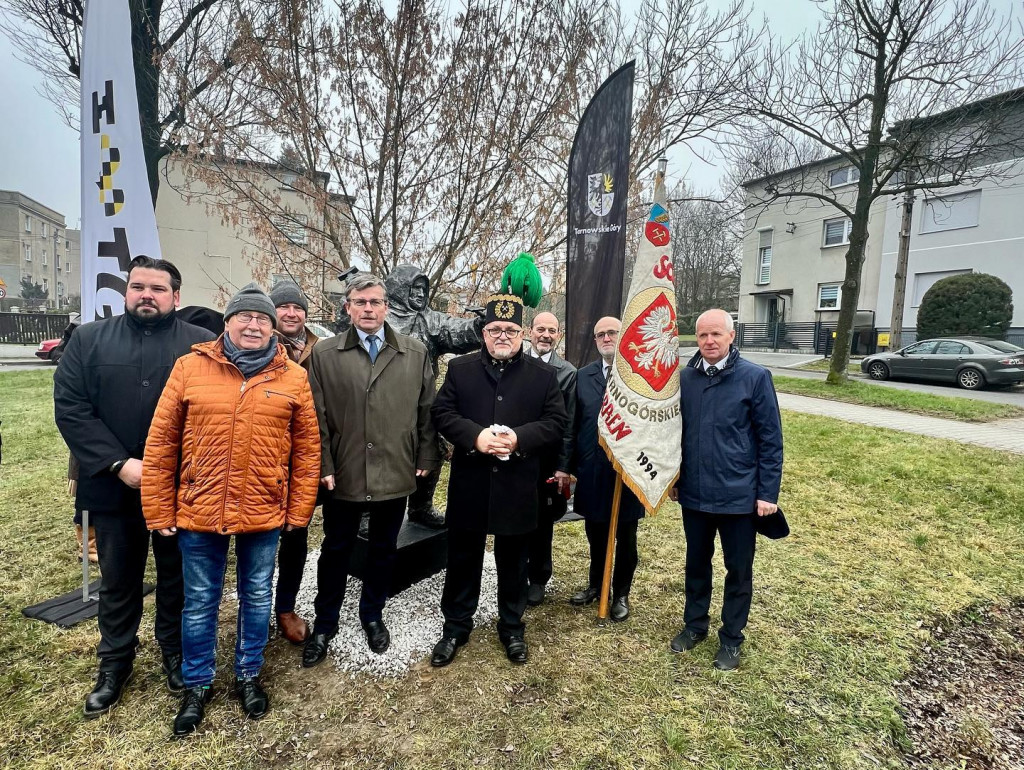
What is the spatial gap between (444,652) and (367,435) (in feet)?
4.28

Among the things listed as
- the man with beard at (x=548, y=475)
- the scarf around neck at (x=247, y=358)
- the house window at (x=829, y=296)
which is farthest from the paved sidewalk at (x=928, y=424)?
the house window at (x=829, y=296)

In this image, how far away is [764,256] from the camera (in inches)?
1213

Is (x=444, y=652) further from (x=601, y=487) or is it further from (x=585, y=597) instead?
(x=601, y=487)

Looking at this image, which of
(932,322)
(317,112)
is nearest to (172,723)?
(317,112)

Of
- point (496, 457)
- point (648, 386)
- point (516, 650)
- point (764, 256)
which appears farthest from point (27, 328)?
point (764, 256)

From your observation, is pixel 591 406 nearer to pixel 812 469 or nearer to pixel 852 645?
pixel 852 645

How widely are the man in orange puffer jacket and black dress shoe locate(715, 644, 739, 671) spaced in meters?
2.38

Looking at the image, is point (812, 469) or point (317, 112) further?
point (812, 469)

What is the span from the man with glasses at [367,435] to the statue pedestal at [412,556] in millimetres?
575

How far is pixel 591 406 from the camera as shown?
3.38 m

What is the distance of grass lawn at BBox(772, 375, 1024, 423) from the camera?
10141 mm

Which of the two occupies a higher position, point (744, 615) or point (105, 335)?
point (105, 335)

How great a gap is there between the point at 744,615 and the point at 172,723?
293 centimetres

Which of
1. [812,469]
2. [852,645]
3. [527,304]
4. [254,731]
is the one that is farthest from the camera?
[812,469]
